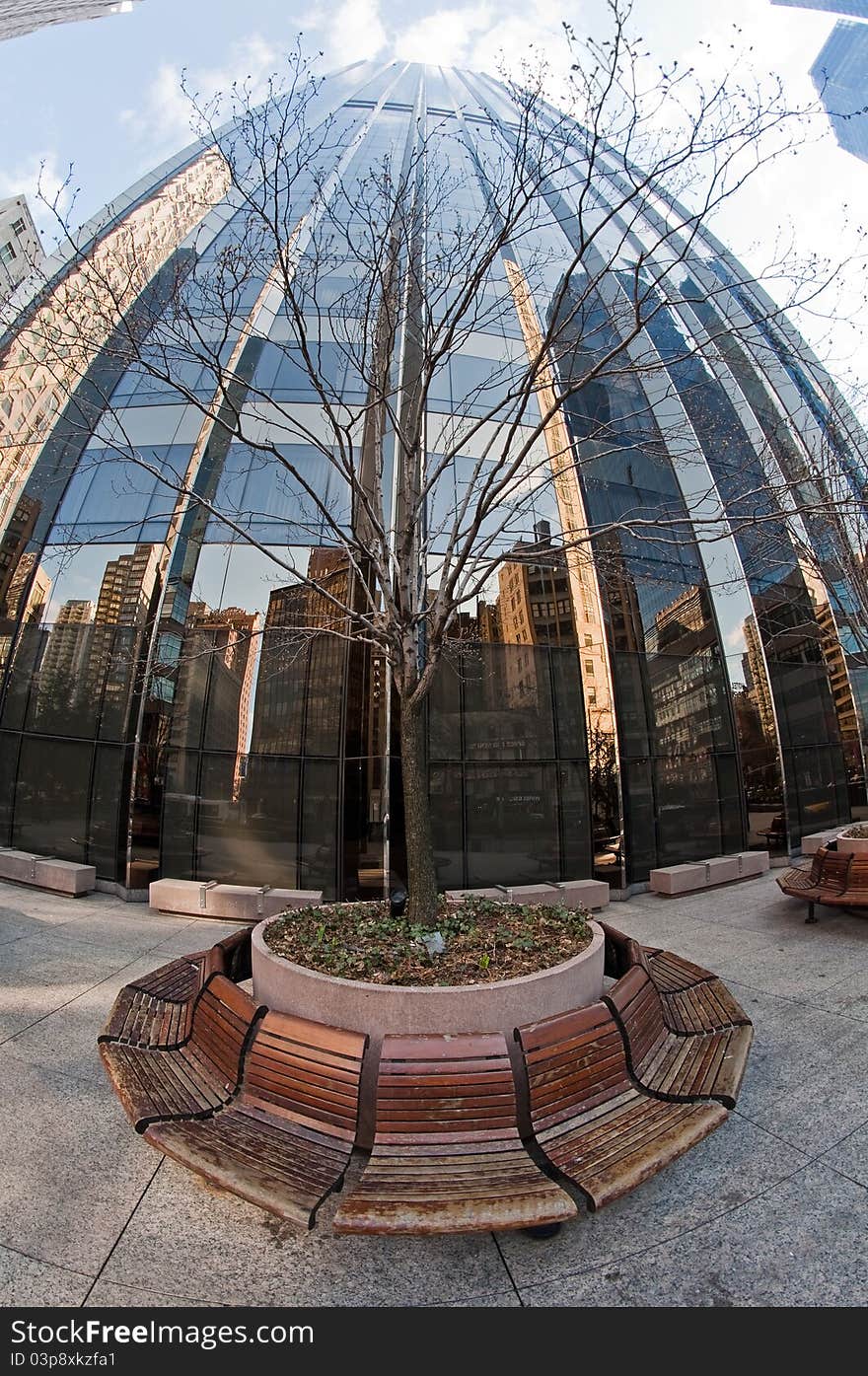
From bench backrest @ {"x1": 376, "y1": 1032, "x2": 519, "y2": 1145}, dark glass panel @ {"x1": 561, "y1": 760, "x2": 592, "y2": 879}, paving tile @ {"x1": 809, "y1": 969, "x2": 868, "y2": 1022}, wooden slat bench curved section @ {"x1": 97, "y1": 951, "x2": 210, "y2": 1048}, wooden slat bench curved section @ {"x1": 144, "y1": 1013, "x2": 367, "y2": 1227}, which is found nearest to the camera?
wooden slat bench curved section @ {"x1": 144, "y1": 1013, "x2": 367, "y2": 1227}

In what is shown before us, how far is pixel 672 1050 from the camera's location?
473 cm

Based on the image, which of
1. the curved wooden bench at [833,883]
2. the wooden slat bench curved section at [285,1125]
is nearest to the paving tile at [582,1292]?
the wooden slat bench curved section at [285,1125]

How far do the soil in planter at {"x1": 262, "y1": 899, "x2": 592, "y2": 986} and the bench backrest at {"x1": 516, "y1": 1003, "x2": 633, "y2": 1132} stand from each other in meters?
0.71

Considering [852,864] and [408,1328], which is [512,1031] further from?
[852,864]

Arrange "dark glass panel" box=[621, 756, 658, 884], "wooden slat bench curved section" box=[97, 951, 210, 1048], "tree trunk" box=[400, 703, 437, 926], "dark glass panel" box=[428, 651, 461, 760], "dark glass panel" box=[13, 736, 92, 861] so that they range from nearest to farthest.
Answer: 1. "wooden slat bench curved section" box=[97, 951, 210, 1048]
2. "tree trunk" box=[400, 703, 437, 926]
3. "dark glass panel" box=[428, 651, 461, 760]
4. "dark glass panel" box=[621, 756, 658, 884]
5. "dark glass panel" box=[13, 736, 92, 861]

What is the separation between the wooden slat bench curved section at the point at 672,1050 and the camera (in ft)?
13.6

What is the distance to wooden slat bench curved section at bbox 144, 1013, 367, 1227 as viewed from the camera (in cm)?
336

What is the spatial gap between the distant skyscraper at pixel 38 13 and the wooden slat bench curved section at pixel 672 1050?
161 feet

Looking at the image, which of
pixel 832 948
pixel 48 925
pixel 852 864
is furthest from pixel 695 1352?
pixel 48 925

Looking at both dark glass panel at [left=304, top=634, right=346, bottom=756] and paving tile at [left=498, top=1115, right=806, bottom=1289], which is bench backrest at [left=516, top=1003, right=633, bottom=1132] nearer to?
paving tile at [left=498, top=1115, right=806, bottom=1289]

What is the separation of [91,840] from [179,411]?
9770 millimetres

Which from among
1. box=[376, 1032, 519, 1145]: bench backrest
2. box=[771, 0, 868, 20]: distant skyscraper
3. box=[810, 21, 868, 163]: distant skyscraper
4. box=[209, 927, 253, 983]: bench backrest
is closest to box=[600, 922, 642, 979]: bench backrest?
box=[376, 1032, 519, 1145]: bench backrest

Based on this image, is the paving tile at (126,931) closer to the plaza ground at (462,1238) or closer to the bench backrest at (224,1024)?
the plaza ground at (462,1238)

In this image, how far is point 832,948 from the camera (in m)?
8.59
